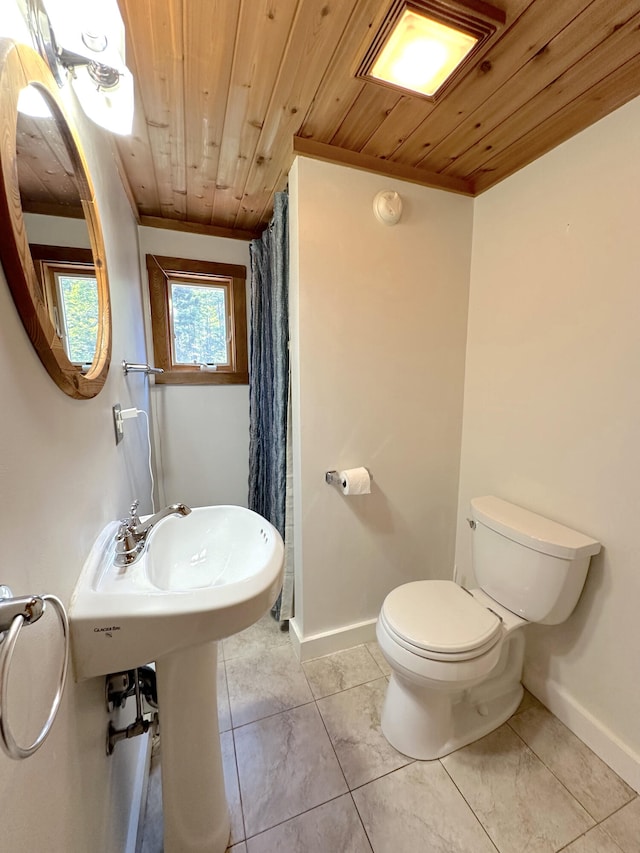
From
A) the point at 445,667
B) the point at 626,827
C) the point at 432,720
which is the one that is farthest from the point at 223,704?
the point at 626,827

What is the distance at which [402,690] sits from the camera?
1260 mm

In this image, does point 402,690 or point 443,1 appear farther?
point 402,690

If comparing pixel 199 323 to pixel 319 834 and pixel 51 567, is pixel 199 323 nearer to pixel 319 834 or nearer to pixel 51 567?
pixel 51 567

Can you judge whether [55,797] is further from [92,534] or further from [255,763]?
[255,763]

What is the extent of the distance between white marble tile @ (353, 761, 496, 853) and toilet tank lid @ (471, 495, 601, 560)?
0.85 meters

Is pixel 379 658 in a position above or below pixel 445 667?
below

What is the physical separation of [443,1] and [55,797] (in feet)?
5.70

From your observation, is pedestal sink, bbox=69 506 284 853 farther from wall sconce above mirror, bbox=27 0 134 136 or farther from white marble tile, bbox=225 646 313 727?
wall sconce above mirror, bbox=27 0 134 136

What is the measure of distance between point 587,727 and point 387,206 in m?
2.14

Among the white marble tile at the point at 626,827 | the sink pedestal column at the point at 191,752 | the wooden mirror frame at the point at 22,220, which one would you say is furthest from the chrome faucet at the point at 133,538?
the white marble tile at the point at 626,827

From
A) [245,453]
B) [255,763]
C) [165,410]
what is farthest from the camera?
[245,453]

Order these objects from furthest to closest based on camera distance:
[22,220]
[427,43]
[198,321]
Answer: [198,321] → [427,43] → [22,220]

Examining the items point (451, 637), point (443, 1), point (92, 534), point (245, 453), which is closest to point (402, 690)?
point (451, 637)

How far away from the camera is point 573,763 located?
1215mm
